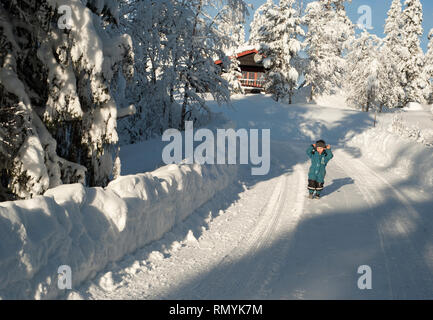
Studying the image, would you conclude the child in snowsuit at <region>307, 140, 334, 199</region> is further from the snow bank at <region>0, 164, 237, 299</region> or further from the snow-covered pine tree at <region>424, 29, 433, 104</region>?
the snow-covered pine tree at <region>424, 29, 433, 104</region>

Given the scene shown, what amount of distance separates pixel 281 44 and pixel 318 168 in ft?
91.5

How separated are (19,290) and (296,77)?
33.3m

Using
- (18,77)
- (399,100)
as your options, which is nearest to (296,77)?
(399,100)

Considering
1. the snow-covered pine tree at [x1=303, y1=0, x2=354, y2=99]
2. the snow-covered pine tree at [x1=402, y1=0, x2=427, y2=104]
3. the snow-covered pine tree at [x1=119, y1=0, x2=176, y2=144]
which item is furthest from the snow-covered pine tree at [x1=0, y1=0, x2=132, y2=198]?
the snow-covered pine tree at [x1=402, y1=0, x2=427, y2=104]

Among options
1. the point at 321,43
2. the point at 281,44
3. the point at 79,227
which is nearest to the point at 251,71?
the point at 321,43

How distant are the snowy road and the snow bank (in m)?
0.29

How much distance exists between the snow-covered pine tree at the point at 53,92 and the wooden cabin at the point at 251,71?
37.9 meters

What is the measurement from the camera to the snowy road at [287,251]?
4.26 metres

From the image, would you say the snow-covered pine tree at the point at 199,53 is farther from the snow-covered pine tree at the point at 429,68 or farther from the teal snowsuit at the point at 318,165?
the snow-covered pine tree at the point at 429,68

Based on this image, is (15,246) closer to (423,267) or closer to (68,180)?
(68,180)

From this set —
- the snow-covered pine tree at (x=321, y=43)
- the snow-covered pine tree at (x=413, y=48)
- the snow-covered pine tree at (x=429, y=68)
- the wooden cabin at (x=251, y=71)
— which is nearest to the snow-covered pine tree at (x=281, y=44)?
the snow-covered pine tree at (x=321, y=43)

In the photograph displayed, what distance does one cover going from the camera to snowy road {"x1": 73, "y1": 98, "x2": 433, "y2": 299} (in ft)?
14.0

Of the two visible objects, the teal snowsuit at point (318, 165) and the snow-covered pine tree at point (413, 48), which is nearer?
the teal snowsuit at point (318, 165)

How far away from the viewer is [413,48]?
141 feet
